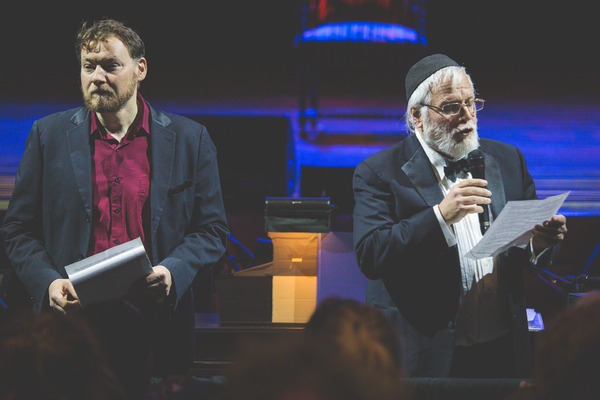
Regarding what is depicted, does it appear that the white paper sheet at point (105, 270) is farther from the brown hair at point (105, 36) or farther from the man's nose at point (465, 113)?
the man's nose at point (465, 113)

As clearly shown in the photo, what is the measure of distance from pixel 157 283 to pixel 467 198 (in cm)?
95

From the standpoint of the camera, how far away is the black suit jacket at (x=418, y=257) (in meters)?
1.59

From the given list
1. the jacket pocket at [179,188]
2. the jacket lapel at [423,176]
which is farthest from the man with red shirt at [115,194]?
the jacket lapel at [423,176]

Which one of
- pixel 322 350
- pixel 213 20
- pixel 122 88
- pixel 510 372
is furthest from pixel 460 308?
pixel 213 20

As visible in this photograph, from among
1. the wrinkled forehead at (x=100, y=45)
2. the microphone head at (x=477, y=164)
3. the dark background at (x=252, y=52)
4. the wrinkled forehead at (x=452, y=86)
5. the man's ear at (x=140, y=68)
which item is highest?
the dark background at (x=252, y=52)

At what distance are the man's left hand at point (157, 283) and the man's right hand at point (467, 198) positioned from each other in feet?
2.84

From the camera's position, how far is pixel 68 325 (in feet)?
2.71

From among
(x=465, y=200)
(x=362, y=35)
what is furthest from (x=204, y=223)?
(x=362, y=35)

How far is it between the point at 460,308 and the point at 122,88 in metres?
1.30

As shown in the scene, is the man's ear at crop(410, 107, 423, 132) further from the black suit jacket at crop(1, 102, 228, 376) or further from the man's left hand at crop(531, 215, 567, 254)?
the black suit jacket at crop(1, 102, 228, 376)

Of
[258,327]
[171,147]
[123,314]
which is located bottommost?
[258,327]

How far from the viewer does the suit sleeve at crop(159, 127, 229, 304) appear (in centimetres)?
173

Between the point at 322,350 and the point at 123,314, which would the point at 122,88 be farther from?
the point at 322,350

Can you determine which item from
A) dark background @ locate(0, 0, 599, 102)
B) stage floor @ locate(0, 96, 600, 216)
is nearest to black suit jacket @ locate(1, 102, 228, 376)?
stage floor @ locate(0, 96, 600, 216)
